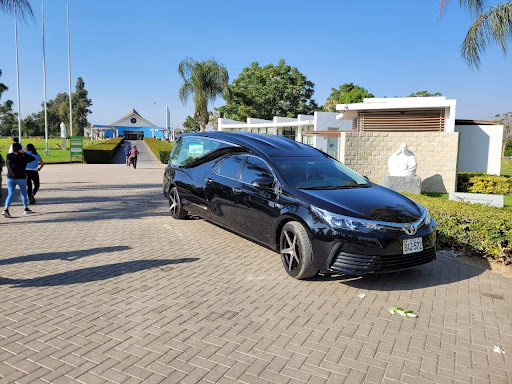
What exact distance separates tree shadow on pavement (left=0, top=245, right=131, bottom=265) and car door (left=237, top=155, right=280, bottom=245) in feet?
6.50

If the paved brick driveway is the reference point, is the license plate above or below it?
above

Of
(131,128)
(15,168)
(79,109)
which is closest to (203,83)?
(15,168)

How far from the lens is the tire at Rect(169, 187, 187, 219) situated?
8.25 m

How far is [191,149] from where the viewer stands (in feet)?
26.3

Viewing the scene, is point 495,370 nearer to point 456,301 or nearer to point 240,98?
point 456,301

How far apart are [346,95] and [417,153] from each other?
43.4 m

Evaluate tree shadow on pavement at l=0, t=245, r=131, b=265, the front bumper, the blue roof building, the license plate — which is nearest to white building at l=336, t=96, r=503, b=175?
the license plate

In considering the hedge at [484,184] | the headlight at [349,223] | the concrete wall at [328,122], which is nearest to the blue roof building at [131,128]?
the concrete wall at [328,122]

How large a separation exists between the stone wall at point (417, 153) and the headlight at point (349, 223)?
10440 mm

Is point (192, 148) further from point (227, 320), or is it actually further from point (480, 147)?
point (480, 147)

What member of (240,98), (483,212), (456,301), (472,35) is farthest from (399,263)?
(240,98)

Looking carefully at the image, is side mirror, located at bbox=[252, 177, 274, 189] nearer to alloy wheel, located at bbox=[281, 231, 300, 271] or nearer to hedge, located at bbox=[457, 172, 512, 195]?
alloy wheel, located at bbox=[281, 231, 300, 271]

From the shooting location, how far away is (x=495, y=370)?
3.04 metres

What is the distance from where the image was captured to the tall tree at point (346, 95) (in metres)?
54.5
